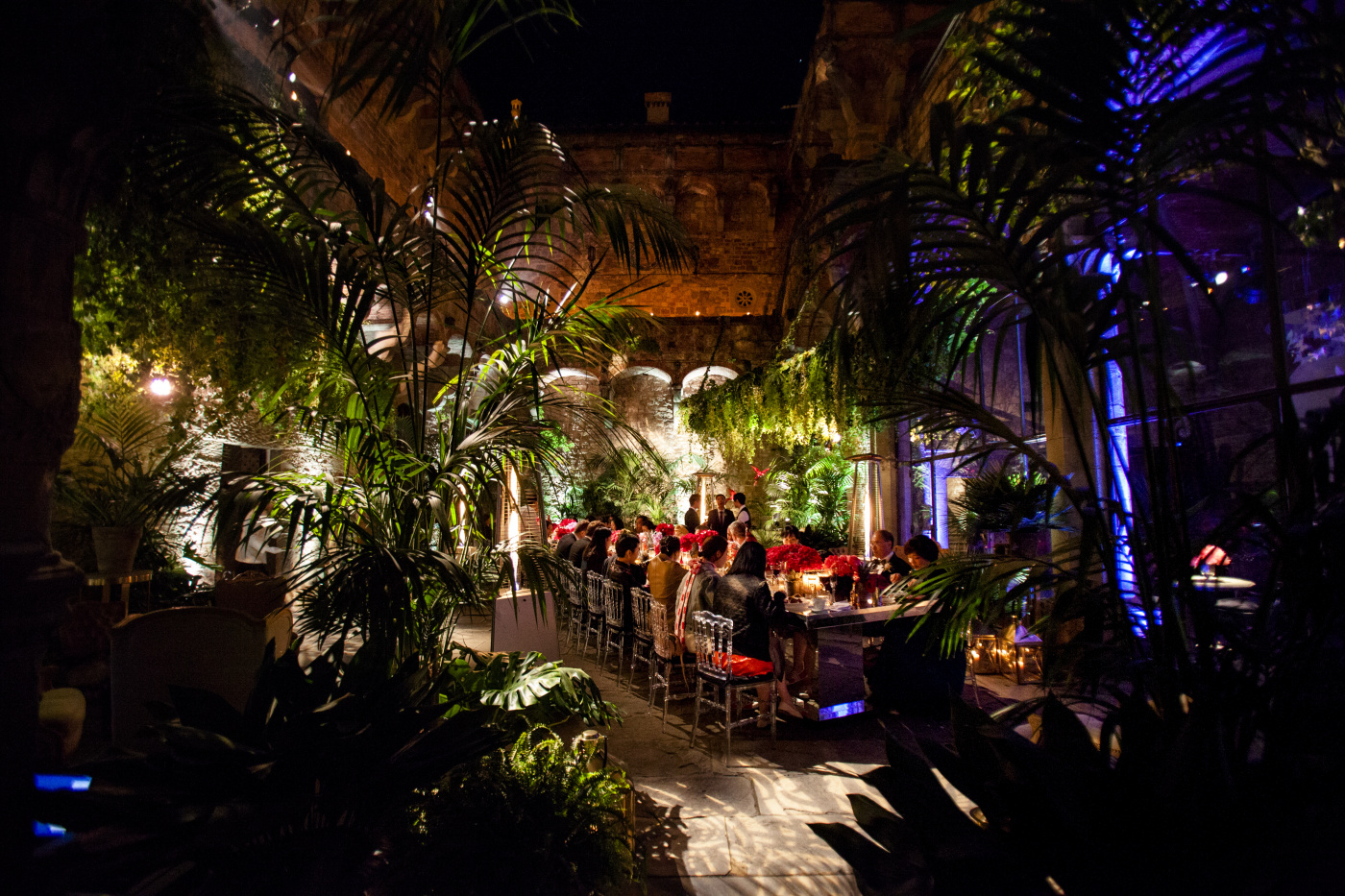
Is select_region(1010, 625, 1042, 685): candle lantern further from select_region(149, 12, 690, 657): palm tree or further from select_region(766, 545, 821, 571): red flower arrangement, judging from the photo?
select_region(149, 12, 690, 657): palm tree

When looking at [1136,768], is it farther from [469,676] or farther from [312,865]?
[469,676]

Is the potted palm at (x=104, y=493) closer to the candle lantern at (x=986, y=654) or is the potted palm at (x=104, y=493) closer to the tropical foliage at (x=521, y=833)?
the tropical foliage at (x=521, y=833)

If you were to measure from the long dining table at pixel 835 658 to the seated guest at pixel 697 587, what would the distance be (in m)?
0.54

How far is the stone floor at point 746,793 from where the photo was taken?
263 centimetres

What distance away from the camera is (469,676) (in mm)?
3150

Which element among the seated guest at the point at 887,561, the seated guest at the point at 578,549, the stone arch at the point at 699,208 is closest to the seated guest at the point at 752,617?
the seated guest at the point at 887,561

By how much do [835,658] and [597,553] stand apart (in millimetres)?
2767

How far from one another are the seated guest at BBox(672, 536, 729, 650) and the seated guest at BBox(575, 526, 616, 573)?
1755 millimetres

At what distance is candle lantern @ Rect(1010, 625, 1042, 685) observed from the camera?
5141 millimetres

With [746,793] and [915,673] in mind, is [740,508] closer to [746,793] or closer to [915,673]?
[915,673]

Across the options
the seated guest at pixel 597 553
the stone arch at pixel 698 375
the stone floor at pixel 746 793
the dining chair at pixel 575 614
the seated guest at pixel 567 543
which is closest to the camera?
the stone floor at pixel 746 793

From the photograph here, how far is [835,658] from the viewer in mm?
4297

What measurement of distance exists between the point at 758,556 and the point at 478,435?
2.32 meters

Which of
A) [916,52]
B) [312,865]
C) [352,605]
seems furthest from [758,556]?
[916,52]
